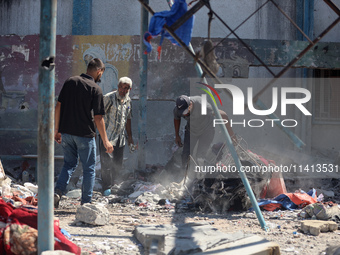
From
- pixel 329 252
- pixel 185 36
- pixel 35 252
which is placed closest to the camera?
pixel 35 252

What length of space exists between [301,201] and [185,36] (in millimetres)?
2996

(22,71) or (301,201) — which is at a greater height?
(22,71)

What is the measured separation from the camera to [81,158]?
505 cm

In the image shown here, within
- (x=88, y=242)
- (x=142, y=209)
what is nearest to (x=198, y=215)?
(x=142, y=209)

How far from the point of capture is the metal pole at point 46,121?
2.89 metres

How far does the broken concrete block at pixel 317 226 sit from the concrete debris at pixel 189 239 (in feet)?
3.00

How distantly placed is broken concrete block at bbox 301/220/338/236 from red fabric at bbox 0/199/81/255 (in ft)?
7.92

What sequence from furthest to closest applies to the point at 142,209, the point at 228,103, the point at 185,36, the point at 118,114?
the point at 228,103, the point at 118,114, the point at 142,209, the point at 185,36

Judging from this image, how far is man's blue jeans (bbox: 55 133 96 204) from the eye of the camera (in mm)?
5027

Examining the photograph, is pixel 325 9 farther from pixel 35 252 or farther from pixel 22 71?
pixel 35 252

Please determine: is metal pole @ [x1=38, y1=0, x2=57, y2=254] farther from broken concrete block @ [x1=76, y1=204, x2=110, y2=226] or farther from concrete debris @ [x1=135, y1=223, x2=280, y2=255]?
broken concrete block @ [x1=76, y1=204, x2=110, y2=226]

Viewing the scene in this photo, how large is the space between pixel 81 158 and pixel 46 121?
7.06ft

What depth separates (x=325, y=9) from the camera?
11828 millimetres

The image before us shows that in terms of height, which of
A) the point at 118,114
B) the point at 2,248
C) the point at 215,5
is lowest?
the point at 2,248
